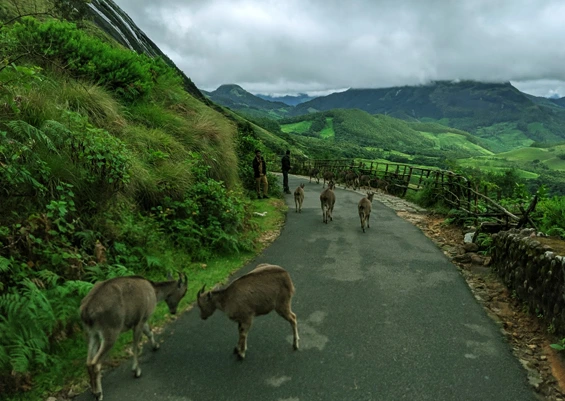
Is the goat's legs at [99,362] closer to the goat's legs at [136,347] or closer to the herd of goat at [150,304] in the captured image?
the herd of goat at [150,304]

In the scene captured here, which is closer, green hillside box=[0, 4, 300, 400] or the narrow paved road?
the narrow paved road

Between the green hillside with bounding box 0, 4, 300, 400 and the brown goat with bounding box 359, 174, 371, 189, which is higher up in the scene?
the green hillside with bounding box 0, 4, 300, 400

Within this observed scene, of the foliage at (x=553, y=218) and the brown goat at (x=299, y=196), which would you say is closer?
the foliage at (x=553, y=218)

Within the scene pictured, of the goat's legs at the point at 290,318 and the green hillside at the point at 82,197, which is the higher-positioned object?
the green hillside at the point at 82,197

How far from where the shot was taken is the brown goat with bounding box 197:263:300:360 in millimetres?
5473

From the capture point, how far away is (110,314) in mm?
4418

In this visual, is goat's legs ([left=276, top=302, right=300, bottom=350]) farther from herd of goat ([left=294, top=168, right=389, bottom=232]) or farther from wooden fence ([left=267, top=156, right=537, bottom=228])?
herd of goat ([left=294, top=168, right=389, bottom=232])

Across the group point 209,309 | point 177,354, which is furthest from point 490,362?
point 177,354

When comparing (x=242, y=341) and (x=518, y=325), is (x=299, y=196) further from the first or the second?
(x=242, y=341)

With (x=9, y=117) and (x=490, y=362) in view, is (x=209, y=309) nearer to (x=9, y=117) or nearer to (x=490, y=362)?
(x=490, y=362)

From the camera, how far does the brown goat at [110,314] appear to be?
4.35 metres

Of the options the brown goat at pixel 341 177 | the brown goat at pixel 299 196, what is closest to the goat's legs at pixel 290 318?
the brown goat at pixel 299 196


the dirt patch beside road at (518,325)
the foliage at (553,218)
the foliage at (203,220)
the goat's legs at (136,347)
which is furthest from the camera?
the foliage at (553,218)

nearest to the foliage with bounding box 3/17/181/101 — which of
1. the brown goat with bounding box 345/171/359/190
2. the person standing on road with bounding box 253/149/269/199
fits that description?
the person standing on road with bounding box 253/149/269/199
